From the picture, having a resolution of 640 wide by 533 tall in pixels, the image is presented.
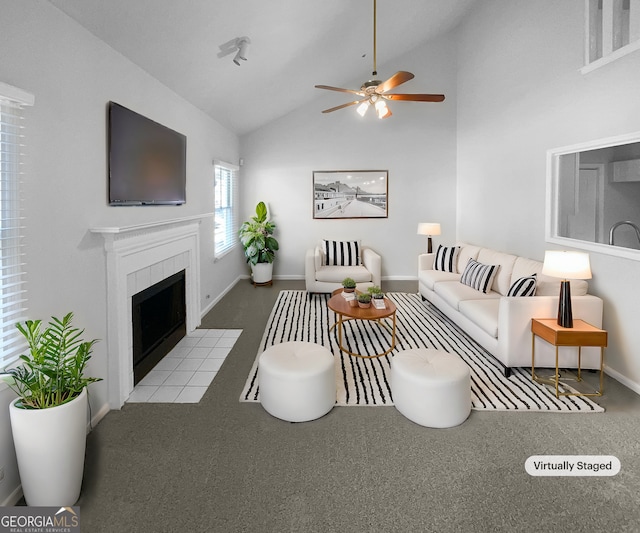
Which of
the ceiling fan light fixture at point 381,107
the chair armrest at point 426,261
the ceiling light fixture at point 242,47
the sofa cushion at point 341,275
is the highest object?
the ceiling light fixture at point 242,47

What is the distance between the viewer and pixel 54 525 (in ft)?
5.79

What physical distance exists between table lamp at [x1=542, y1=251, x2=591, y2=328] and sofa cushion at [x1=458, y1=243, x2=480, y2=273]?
7.28 ft

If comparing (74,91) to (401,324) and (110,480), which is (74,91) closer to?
(110,480)

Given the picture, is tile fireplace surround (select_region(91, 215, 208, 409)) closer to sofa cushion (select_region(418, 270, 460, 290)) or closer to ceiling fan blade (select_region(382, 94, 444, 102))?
ceiling fan blade (select_region(382, 94, 444, 102))

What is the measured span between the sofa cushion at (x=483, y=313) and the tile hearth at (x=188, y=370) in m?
2.35

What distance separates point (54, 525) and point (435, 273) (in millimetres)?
4734

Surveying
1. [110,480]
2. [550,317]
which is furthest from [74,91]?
[550,317]

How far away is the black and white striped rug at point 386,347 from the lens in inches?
113

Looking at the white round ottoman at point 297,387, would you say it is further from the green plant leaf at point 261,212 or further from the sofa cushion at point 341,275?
the green plant leaf at point 261,212

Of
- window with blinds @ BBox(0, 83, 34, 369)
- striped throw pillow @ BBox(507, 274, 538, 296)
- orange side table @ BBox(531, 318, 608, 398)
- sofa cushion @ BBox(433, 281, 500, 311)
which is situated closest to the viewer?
window with blinds @ BBox(0, 83, 34, 369)

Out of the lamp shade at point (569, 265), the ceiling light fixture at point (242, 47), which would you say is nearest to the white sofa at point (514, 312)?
the lamp shade at point (569, 265)

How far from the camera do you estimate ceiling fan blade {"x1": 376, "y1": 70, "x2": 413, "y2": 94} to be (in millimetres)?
3299

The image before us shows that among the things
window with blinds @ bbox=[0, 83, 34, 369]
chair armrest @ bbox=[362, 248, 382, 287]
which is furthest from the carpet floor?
chair armrest @ bbox=[362, 248, 382, 287]

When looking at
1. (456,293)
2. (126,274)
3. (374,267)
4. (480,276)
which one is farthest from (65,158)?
(374,267)
